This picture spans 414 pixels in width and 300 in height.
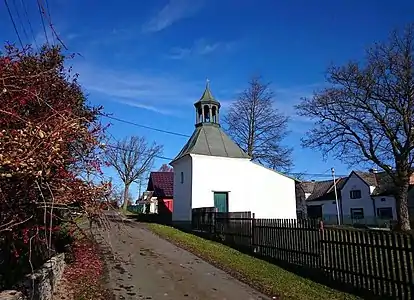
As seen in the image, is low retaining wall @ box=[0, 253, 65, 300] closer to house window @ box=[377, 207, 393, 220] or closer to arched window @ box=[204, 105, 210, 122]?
arched window @ box=[204, 105, 210, 122]

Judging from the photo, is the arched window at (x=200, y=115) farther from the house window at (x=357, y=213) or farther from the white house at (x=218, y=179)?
the house window at (x=357, y=213)

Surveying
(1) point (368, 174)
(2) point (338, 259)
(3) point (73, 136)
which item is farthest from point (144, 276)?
(1) point (368, 174)

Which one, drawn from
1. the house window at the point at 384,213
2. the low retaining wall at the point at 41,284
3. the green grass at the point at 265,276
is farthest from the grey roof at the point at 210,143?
the house window at the point at 384,213

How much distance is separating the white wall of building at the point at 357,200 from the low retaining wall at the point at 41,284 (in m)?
→ 47.4

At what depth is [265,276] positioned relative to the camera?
967 cm

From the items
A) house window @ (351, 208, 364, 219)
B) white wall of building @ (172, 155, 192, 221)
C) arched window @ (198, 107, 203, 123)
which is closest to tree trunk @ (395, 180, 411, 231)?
white wall of building @ (172, 155, 192, 221)

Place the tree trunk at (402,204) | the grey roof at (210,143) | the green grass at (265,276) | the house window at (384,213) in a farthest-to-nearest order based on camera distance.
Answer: the house window at (384,213) → the tree trunk at (402,204) → the grey roof at (210,143) → the green grass at (265,276)

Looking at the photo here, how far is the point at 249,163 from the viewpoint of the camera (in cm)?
2891

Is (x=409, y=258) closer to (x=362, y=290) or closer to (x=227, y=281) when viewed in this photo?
(x=362, y=290)

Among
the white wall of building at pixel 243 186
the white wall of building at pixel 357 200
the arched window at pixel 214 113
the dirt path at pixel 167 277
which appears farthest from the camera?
the white wall of building at pixel 357 200

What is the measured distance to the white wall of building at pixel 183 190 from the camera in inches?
1034

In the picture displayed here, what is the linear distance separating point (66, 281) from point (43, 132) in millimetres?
5325

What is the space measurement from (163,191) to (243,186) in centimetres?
1726

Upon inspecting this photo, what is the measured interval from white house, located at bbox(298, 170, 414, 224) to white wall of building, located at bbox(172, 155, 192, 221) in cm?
2205
